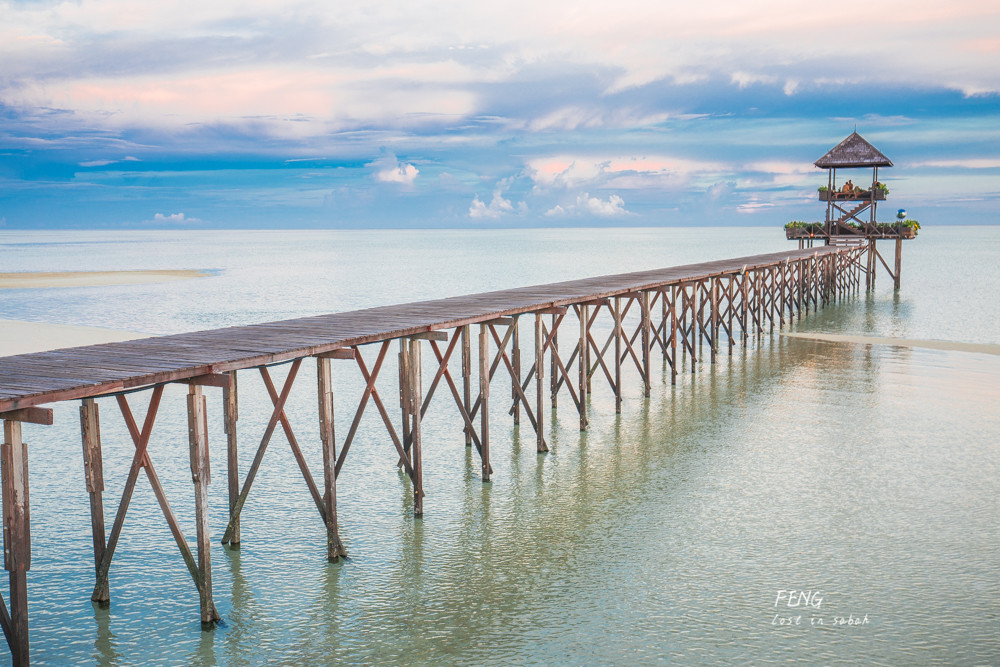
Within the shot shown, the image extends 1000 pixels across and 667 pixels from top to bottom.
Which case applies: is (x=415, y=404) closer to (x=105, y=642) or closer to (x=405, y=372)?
(x=405, y=372)

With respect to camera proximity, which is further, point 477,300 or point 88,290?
point 88,290

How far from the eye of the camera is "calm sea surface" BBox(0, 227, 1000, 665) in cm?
626

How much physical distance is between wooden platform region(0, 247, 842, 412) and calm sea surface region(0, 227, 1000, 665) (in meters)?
1.79

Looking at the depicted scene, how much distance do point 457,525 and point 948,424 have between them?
25.6 ft

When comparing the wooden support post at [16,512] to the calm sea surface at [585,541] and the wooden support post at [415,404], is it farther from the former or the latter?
the wooden support post at [415,404]

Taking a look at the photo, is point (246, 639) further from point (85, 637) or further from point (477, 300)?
point (477, 300)

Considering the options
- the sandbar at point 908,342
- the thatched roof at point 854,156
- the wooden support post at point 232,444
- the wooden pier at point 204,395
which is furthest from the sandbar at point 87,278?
the wooden support post at point 232,444

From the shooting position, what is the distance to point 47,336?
24234mm

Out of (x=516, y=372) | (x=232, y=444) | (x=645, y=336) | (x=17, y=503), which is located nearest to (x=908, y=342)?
(x=645, y=336)

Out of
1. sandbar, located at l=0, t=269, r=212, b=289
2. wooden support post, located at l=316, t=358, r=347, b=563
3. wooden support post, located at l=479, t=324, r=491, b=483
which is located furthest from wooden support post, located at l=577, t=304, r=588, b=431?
sandbar, located at l=0, t=269, r=212, b=289

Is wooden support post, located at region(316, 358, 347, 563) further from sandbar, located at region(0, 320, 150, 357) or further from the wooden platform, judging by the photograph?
sandbar, located at region(0, 320, 150, 357)

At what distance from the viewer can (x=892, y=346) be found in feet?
69.4

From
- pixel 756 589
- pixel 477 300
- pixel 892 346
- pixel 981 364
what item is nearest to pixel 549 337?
pixel 477 300

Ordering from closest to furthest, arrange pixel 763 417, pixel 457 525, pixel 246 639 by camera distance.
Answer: pixel 246 639 → pixel 457 525 → pixel 763 417
